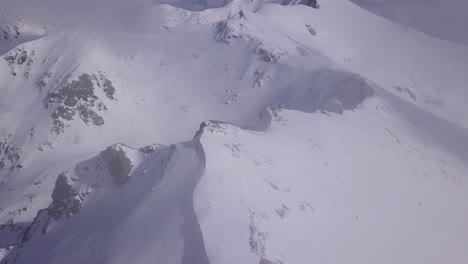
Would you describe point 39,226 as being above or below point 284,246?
below

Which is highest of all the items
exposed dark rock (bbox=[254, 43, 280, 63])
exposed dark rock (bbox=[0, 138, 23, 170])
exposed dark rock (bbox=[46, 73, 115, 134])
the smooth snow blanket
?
the smooth snow blanket

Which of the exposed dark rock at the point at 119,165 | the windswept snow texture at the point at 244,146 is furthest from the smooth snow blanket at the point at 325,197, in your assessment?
the exposed dark rock at the point at 119,165

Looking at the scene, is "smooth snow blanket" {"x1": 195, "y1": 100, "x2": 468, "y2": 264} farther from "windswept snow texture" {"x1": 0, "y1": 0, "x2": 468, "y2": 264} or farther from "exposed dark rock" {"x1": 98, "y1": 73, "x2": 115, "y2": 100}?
"exposed dark rock" {"x1": 98, "y1": 73, "x2": 115, "y2": 100}

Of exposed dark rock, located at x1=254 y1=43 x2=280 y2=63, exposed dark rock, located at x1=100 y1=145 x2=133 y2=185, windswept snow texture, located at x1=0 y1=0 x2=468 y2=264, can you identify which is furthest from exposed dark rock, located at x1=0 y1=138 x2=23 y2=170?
exposed dark rock, located at x1=100 y1=145 x2=133 y2=185

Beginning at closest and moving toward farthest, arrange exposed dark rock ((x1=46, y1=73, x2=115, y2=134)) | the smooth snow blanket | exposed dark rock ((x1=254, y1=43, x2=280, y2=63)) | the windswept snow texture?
the smooth snow blanket → the windswept snow texture → exposed dark rock ((x1=254, y1=43, x2=280, y2=63)) → exposed dark rock ((x1=46, y1=73, x2=115, y2=134))

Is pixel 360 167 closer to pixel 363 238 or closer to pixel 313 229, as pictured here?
pixel 363 238

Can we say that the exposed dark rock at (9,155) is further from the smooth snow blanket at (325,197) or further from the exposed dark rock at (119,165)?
the smooth snow blanket at (325,197)

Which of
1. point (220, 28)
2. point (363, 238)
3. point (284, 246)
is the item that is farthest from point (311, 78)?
point (284, 246)

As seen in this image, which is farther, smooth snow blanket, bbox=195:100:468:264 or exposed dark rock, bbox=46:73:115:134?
exposed dark rock, bbox=46:73:115:134
